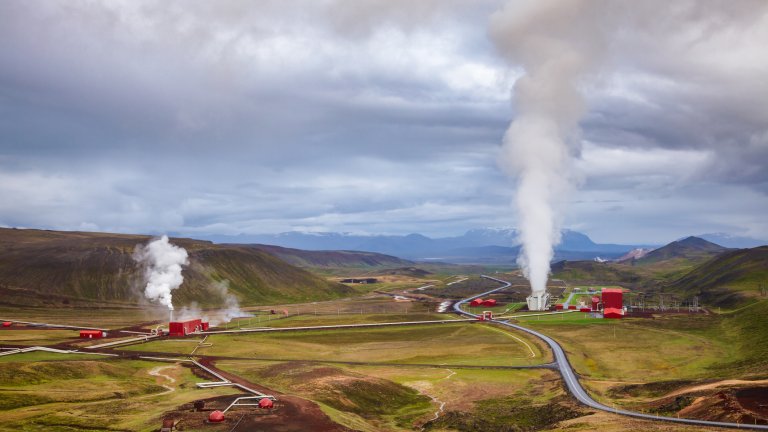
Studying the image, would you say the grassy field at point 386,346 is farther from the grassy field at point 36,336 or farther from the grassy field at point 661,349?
the grassy field at point 36,336

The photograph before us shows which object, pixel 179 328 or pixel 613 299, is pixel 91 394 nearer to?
pixel 179 328

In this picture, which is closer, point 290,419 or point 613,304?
point 290,419

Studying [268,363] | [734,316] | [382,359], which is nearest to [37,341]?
[268,363]

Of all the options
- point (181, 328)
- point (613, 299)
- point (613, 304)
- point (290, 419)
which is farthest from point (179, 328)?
point (613, 299)

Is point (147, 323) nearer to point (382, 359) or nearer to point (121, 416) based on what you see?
point (382, 359)

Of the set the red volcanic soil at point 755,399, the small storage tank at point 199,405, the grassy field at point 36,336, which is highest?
the red volcanic soil at point 755,399

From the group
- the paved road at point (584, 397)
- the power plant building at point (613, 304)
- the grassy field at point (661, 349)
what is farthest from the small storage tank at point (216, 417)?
the power plant building at point (613, 304)
